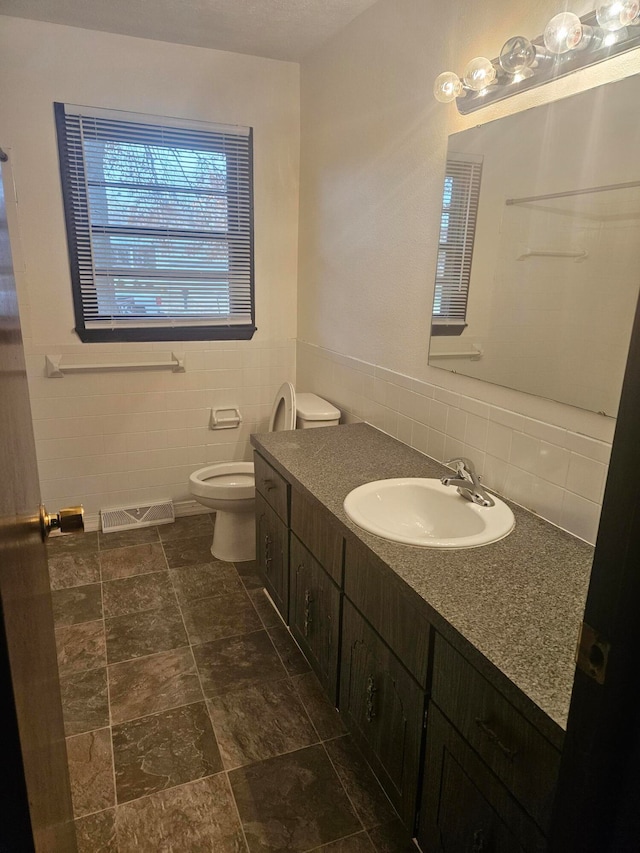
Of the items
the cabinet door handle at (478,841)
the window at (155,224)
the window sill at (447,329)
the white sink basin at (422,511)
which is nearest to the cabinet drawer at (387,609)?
the white sink basin at (422,511)

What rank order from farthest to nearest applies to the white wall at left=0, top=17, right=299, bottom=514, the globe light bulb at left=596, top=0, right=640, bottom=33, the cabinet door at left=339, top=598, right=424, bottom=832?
1. the white wall at left=0, top=17, right=299, bottom=514
2. the cabinet door at left=339, top=598, right=424, bottom=832
3. the globe light bulb at left=596, top=0, right=640, bottom=33

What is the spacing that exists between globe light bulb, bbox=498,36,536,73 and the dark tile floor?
2.12m

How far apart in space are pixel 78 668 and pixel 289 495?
1.08m

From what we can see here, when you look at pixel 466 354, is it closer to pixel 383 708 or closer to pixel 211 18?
pixel 383 708

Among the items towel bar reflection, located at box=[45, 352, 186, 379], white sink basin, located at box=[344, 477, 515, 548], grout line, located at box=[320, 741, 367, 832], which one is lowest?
grout line, located at box=[320, 741, 367, 832]

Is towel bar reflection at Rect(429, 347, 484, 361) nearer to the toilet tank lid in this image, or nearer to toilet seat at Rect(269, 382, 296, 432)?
the toilet tank lid

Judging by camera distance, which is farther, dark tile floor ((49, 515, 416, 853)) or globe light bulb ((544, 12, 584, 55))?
dark tile floor ((49, 515, 416, 853))

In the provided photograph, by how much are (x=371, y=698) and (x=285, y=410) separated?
1581mm

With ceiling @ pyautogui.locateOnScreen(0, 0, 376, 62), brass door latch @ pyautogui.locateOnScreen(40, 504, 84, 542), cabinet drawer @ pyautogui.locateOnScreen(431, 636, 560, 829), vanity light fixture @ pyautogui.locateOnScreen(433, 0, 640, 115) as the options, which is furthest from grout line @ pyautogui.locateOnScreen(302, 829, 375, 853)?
ceiling @ pyautogui.locateOnScreen(0, 0, 376, 62)

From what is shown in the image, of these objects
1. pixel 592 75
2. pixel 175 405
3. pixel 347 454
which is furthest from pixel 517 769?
pixel 175 405

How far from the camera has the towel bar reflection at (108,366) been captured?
2.91m

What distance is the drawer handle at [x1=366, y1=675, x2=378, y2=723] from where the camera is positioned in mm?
1470

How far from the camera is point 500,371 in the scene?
1.71 meters

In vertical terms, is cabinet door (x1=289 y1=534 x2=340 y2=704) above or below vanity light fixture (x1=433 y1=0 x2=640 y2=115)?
below
